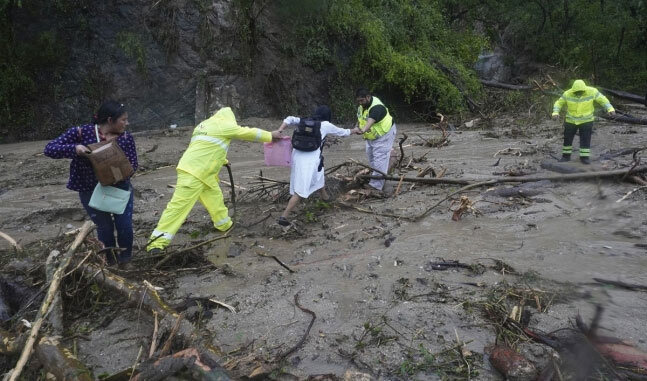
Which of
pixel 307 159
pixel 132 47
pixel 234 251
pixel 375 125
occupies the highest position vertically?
pixel 132 47

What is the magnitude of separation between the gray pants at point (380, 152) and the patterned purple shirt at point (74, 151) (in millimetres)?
3933

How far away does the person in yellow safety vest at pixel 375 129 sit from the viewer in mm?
7562

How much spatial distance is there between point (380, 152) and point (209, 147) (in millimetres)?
3050

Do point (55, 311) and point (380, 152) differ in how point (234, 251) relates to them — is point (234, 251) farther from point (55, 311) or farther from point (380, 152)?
point (380, 152)

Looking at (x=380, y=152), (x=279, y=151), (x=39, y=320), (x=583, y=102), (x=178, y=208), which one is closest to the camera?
(x=39, y=320)

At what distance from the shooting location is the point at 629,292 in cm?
412

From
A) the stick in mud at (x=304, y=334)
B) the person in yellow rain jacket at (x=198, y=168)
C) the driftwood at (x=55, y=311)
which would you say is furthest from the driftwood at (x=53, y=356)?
the person in yellow rain jacket at (x=198, y=168)

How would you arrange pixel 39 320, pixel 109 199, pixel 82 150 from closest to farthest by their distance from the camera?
pixel 39 320, pixel 82 150, pixel 109 199

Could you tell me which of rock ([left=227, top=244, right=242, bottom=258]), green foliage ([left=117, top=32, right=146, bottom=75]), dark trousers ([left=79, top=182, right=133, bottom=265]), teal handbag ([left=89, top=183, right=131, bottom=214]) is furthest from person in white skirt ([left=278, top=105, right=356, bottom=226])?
green foliage ([left=117, top=32, right=146, bottom=75])

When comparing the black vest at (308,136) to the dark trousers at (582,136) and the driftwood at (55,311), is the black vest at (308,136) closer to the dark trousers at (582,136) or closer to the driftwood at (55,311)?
the driftwood at (55,311)

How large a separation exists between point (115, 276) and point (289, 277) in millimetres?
1503

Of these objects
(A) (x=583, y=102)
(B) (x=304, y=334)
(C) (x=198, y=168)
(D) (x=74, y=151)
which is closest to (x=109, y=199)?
(D) (x=74, y=151)

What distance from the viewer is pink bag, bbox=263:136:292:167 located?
650 cm

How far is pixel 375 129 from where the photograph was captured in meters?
7.73
